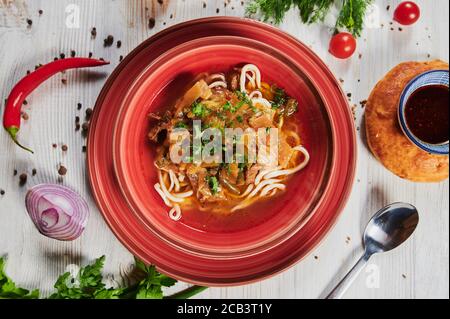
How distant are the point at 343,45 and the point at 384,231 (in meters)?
1.48

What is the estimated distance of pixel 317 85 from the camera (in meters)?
3.21

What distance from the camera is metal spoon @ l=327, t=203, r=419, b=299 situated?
3545mm

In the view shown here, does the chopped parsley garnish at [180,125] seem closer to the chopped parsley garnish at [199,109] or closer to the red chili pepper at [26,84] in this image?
the chopped parsley garnish at [199,109]

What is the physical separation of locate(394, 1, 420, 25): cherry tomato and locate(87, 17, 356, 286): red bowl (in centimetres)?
90

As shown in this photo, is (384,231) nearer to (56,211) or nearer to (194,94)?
(194,94)

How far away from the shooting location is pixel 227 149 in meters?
3.21

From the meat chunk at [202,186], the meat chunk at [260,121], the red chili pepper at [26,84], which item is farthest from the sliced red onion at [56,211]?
the meat chunk at [260,121]

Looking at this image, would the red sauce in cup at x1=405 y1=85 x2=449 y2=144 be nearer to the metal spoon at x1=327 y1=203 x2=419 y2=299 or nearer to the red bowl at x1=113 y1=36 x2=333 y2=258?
the metal spoon at x1=327 y1=203 x2=419 y2=299

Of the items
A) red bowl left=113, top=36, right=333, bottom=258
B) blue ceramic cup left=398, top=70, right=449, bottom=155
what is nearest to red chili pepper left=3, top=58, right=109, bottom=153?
red bowl left=113, top=36, right=333, bottom=258

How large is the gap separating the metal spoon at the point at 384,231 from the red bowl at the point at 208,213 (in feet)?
2.12

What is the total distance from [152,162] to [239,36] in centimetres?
112

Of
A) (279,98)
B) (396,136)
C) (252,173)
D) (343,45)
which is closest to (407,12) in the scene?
(343,45)
